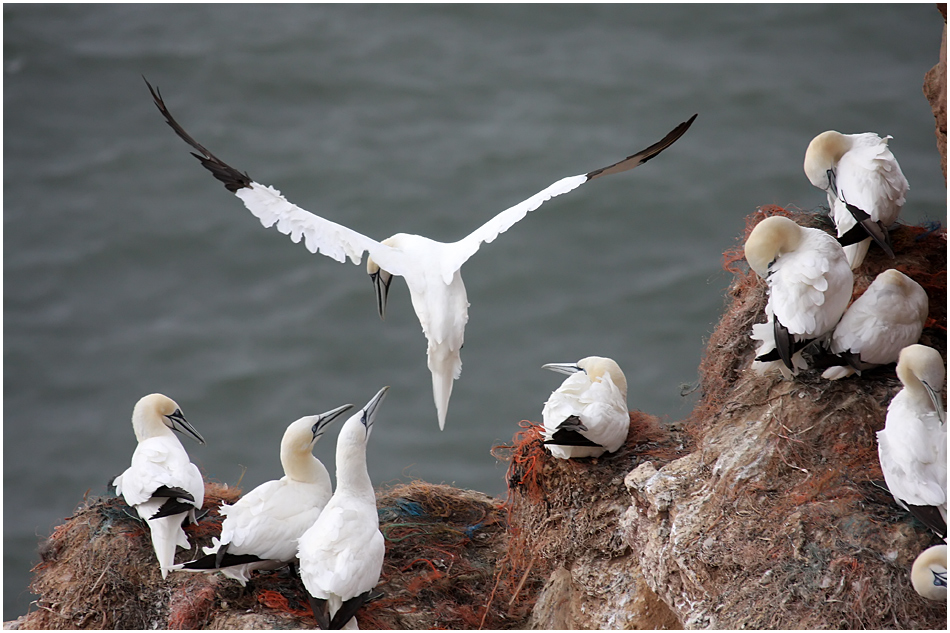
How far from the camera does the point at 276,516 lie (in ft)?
14.6

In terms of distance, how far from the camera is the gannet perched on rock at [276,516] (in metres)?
4.27

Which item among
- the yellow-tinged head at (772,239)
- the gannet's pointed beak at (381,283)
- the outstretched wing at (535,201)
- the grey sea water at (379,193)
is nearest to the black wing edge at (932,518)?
the yellow-tinged head at (772,239)

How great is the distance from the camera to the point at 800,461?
394 cm

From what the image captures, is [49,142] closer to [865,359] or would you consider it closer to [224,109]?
[224,109]

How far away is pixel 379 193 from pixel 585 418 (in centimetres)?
677

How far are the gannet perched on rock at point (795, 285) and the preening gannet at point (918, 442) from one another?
1.16ft

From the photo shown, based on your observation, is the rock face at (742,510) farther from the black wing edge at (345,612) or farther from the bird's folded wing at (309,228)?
the bird's folded wing at (309,228)

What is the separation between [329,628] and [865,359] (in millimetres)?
2347

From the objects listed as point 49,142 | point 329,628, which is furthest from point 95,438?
point 329,628

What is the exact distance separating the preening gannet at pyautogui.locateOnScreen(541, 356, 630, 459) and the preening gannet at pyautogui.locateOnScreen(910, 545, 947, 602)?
1.34 meters

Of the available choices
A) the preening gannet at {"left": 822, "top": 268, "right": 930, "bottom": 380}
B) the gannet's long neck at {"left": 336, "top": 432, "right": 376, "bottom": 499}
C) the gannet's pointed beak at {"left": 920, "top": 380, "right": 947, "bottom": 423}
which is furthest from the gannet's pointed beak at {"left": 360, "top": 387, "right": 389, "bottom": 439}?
the gannet's pointed beak at {"left": 920, "top": 380, "right": 947, "bottom": 423}

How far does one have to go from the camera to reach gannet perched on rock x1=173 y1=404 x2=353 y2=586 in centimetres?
427

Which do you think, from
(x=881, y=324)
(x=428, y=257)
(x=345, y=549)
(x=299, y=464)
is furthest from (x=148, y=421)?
(x=881, y=324)

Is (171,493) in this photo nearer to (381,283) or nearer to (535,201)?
(381,283)
